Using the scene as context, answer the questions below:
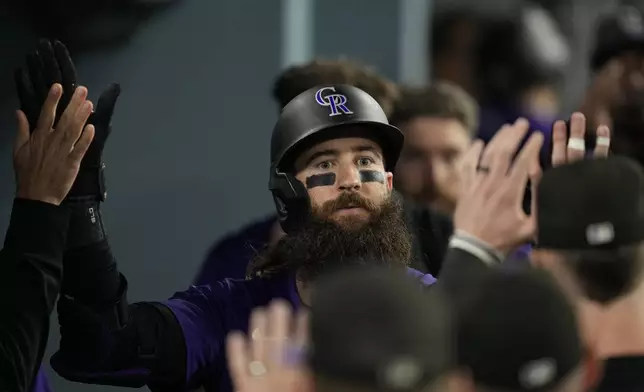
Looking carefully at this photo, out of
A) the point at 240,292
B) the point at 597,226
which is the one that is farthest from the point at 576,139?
the point at 240,292

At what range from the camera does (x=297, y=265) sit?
3.83 metres

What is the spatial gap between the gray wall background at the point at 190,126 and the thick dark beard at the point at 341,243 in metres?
1.12

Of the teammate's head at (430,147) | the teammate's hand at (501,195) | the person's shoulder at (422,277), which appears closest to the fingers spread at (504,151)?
the teammate's hand at (501,195)

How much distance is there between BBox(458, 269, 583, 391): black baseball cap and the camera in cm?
235

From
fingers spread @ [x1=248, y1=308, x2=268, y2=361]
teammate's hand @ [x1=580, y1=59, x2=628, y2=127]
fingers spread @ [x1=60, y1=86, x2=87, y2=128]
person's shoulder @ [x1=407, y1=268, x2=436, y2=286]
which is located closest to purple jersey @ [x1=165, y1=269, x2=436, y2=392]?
person's shoulder @ [x1=407, y1=268, x2=436, y2=286]

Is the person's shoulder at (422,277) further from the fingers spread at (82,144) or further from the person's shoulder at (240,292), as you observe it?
the fingers spread at (82,144)

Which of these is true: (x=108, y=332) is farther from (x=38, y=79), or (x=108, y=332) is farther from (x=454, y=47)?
(x=454, y=47)

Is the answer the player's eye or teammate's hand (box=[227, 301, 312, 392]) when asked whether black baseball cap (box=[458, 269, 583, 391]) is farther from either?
the player's eye

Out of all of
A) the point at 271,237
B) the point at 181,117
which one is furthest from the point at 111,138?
the point at 271,237

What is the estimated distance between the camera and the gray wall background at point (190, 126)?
5172mm

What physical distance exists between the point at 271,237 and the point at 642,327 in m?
1.87

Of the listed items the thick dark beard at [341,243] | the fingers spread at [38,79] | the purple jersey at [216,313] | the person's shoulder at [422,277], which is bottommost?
the purple jersey at [216,313]

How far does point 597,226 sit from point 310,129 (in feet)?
3.69

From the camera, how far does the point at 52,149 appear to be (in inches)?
133
